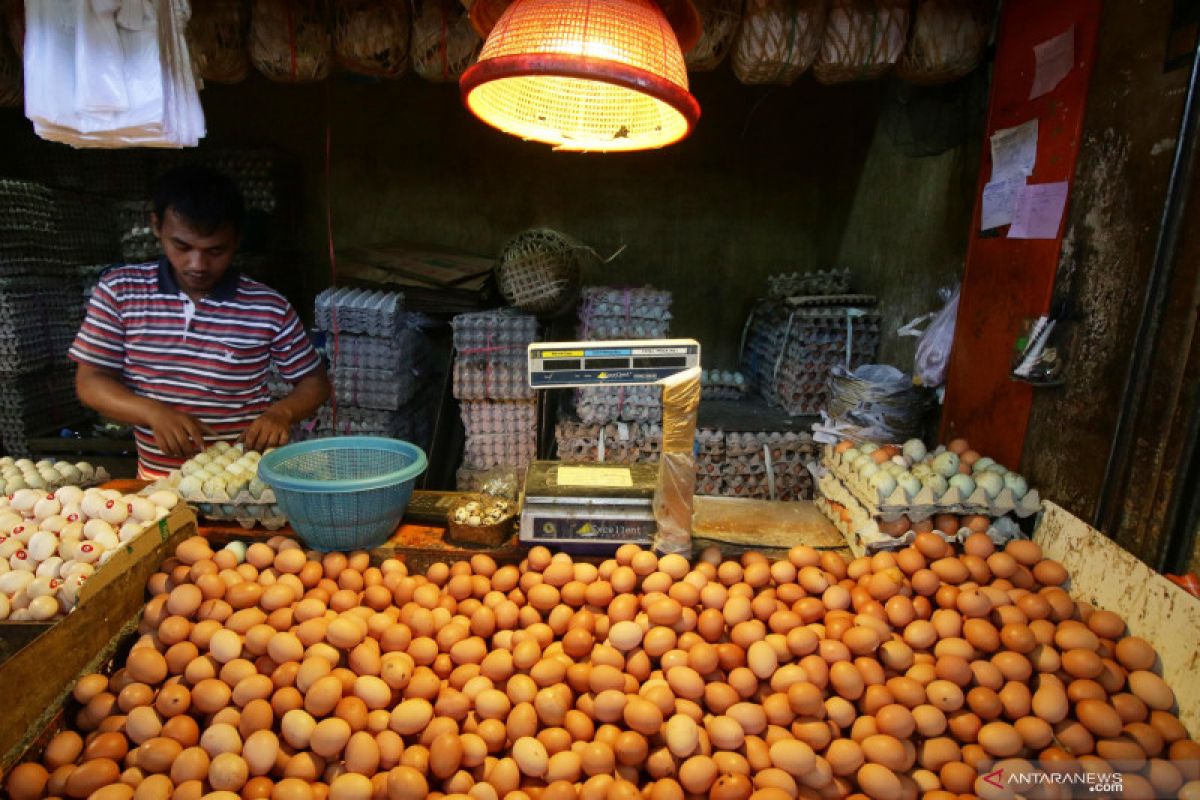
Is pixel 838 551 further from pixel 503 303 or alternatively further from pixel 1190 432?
pixel 503 303

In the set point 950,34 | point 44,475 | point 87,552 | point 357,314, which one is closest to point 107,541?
point 87,552

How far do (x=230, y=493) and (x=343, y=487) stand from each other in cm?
53

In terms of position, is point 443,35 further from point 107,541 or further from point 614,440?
point 107,541

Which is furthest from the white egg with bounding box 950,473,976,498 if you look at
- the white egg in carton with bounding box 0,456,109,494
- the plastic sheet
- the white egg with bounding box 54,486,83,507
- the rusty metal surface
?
the white egg in carton with bounding box 0,456,109,494

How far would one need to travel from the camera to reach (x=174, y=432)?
2.49 m

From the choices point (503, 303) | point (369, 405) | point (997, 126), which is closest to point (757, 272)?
point (503, 303)

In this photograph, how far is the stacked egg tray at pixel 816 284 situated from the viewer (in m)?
5.08

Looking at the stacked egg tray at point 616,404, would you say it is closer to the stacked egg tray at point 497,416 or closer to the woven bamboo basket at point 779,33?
the stacked egg tray at point 497,416

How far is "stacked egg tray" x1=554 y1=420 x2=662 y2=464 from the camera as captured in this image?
186 inches

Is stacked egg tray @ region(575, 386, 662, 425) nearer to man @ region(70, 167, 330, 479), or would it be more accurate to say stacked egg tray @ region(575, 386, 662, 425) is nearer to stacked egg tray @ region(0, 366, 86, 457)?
man @ region(70, 167, 330, 479)

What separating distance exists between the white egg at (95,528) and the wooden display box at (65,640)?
0.36ft

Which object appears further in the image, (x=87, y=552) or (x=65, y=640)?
(x=87, y=552)

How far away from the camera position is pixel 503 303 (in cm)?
555

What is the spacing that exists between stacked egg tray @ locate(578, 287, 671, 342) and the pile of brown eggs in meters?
2.87
